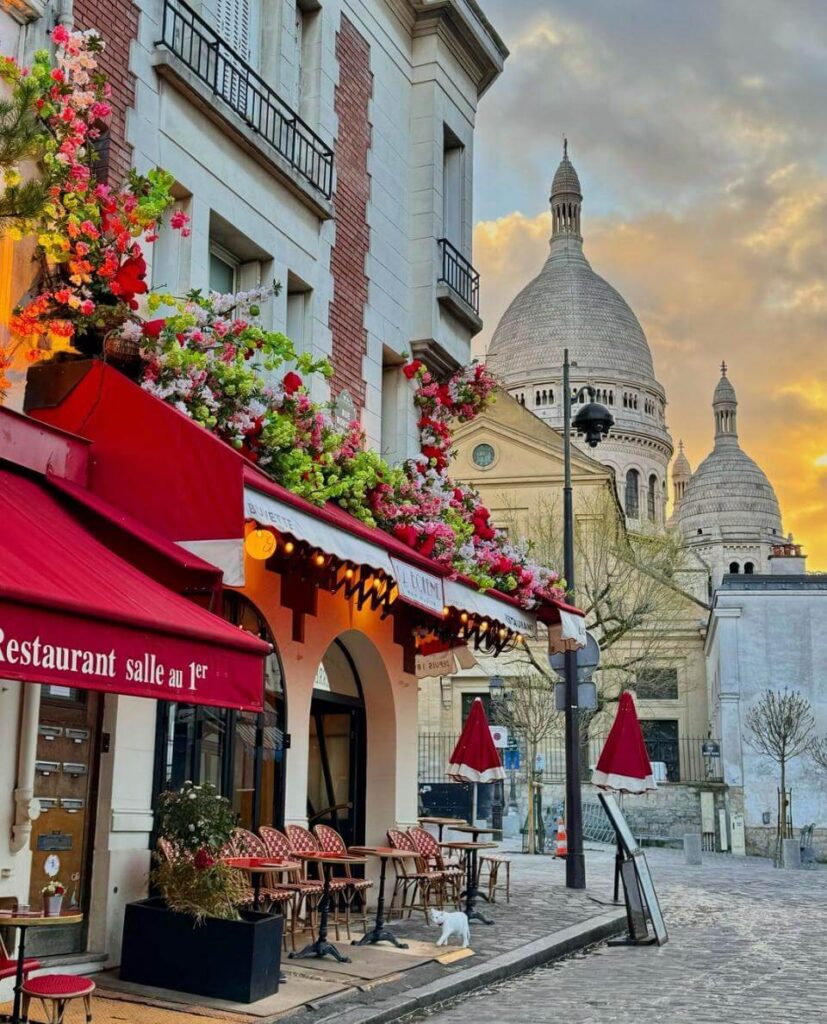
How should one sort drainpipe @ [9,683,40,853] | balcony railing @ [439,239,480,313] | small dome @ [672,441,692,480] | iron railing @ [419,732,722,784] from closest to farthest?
drainpipe @ [9,683,40,853]
balcony railing @ [439,239,480,313]
iron railing @ [419,732,722,784]
small dome @ [672,441,692,480]

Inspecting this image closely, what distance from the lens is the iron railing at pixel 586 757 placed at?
44.8m

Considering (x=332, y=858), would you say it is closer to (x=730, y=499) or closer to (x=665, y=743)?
(x=665, y=743)

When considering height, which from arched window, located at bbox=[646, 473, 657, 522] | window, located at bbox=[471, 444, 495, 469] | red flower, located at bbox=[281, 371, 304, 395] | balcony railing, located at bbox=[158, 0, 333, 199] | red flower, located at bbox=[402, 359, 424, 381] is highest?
arched window, located at bbox=[646, 473, 657, 522]

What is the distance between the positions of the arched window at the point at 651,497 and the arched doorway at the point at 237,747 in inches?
3683

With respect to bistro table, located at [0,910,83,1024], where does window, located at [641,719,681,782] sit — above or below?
above

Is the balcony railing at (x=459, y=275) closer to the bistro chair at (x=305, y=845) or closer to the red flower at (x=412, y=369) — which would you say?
the red flower at (x=412, y=369)

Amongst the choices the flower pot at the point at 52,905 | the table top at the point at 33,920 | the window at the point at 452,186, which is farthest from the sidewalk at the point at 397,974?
the window at the point at 452,186

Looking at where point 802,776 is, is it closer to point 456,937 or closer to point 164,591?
point 456,937

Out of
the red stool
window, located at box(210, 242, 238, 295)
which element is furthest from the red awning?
window, located at box(210, 242, 238, 295)

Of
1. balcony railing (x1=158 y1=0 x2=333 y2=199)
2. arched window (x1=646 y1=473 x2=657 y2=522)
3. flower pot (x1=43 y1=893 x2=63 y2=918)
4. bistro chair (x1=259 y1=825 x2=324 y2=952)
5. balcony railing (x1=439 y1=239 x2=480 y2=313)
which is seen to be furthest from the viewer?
arched window (x1=646 y1=473 x2=657 y2=522)

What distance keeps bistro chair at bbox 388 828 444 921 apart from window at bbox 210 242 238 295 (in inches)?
254

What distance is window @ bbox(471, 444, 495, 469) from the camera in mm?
52469

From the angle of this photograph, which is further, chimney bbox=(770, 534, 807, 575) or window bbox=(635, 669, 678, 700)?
chimney bbox=(770, 534, 807, 575)

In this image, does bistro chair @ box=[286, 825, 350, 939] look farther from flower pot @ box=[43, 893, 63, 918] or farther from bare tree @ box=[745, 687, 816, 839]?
bare tree @ box=[745, 687, 816, 839]
